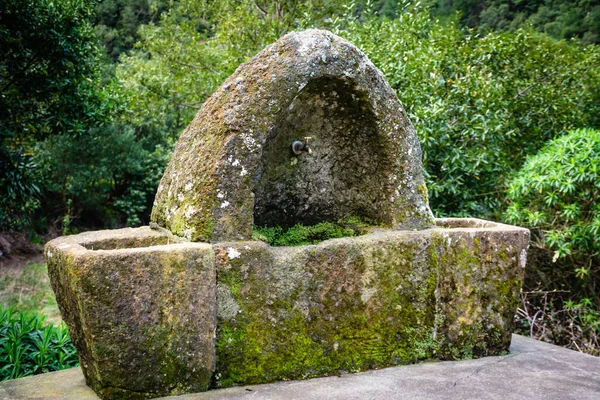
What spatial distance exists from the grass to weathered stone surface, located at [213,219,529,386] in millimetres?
5525

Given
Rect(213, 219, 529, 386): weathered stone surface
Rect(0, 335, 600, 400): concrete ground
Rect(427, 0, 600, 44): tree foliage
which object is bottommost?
Rect(0, 335, 600, 400): concrete ground

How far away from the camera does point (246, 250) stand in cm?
310

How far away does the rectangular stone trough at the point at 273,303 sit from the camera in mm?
2795

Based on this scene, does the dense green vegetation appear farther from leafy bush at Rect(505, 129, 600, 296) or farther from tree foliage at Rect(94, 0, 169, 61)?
tree foliage at Rect(94, 0, 169, 61)

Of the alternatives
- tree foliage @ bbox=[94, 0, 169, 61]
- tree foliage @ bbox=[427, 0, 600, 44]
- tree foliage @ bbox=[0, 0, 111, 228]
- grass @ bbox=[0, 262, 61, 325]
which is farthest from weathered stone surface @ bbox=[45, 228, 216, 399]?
tree foliage @ bbox=[94, 0, 169, 61]

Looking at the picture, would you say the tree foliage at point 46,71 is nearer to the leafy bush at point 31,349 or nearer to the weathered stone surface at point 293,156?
the leafy bush at point 31,349

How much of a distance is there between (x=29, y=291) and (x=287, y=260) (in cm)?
751

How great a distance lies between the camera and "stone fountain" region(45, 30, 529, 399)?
285cm

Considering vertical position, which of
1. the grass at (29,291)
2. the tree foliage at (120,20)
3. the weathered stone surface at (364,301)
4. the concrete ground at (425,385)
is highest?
the tree foliage at (120,20)

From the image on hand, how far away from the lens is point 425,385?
3.15 meters

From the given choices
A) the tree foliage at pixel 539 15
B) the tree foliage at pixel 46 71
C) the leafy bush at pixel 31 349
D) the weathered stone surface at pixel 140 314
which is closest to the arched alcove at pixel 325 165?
the weathered stone surface at pixel 140 314

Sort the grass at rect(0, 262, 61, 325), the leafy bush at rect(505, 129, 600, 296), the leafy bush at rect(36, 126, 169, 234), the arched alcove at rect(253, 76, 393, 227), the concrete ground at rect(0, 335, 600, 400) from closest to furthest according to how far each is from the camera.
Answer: the concrete ground at rect(0, 335, 600, 400) < the arched alcove at rect(253, 76, 393, 227) < the leafy bush at rect(505, 129, 600, 296) < the grass at rect(0, 262, 61, 325) < the leafy bush at rect(36, 126, 169, 234)

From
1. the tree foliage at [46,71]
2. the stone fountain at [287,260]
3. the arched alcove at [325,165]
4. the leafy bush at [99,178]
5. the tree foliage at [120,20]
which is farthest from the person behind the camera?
the tree foliage at [120,20]

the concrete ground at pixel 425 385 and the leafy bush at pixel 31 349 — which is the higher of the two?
the concrete ground at pixel 425 385
